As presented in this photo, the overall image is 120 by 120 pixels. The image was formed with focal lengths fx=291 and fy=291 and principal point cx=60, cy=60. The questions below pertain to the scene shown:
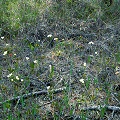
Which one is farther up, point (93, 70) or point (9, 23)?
point (9, 23)

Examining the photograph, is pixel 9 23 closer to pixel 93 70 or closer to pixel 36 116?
pixel 93 70

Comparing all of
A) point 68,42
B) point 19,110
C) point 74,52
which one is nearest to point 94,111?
point 19,110

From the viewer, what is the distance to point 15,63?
12.1 feet

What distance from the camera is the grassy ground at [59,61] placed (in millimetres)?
2951

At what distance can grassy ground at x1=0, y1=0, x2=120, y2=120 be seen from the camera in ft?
9.68

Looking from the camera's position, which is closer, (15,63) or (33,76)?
(33,76)

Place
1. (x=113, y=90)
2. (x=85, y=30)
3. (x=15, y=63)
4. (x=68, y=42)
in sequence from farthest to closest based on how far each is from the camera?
(x=85, y=30) < (x=68, y=42) < (x=15, y=63) < (x=113, y=90)

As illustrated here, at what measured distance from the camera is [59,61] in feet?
12.2

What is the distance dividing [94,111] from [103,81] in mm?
527

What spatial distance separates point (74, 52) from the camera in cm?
387

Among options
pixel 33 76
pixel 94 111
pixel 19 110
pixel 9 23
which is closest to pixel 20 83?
pixel 33 76

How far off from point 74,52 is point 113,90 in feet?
2.94

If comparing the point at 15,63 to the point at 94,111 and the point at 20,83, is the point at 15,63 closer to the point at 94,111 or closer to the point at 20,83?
the point at 20,83

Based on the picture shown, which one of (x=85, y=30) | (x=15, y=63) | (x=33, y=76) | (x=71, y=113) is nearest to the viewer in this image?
(x=71, y=113)
